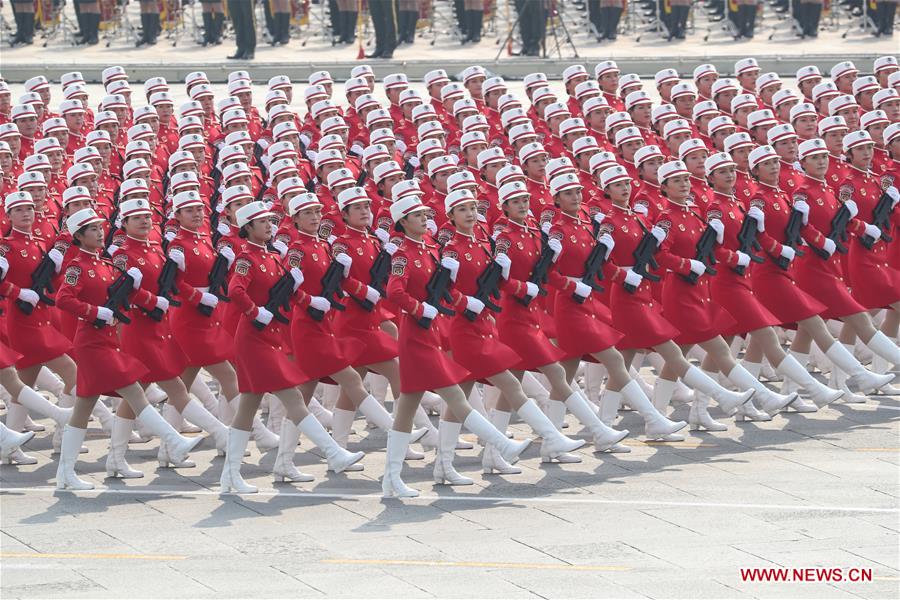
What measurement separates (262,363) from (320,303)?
64cm

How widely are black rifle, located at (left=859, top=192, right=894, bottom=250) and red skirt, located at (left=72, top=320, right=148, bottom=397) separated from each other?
5.81 m

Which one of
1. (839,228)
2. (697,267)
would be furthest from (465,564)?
(839,228)

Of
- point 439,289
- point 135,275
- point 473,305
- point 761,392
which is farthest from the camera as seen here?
point 761,392

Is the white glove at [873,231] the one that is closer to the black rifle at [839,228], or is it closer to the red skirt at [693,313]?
the black rifle at [839,228]

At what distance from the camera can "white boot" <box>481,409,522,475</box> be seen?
1395 centimetres

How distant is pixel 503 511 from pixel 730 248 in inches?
132

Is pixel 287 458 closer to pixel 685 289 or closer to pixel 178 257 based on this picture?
pixel 178 257

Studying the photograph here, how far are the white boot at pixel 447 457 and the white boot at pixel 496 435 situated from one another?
0.16 meters

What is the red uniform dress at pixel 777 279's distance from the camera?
1530cm

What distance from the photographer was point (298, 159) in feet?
59.8

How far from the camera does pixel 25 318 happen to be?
14797mm

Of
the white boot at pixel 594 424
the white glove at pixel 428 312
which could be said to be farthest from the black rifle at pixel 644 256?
the white glove at pixel 428 312

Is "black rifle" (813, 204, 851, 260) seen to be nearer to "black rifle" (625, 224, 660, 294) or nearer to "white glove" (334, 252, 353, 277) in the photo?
"black rifle" (625, 224, 660, 294)

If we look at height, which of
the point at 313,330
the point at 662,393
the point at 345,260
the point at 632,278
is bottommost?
the point at 662,393
